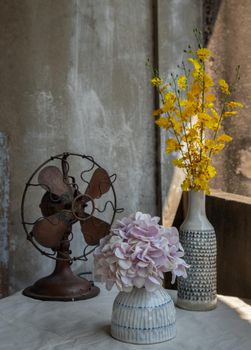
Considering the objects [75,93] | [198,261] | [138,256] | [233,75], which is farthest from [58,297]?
[233,75]

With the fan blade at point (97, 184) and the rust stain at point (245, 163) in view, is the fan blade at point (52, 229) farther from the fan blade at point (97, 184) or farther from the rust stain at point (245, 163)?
the rust stain at point (245, 163)

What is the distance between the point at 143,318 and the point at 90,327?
0.31 meters

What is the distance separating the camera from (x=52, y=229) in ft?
8.27

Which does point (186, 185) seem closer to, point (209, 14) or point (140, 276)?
point (140, 276)

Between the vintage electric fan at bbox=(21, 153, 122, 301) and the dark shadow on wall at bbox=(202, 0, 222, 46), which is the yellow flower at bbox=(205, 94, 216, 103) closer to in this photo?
the vintage electric fan at bbox=(21, 153, 122, 301)

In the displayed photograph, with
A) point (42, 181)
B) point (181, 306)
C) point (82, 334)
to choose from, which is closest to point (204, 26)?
point (42, 181)

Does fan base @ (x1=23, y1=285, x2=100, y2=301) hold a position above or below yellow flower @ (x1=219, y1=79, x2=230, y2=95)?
below

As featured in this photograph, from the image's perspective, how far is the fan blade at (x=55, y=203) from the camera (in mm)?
2561

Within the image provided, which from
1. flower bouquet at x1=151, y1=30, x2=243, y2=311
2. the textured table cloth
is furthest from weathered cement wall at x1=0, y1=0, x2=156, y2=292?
flower bouquet at x1=151, y1=30, x2=243, y2=311

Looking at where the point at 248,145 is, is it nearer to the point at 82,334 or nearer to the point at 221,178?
the point at 221,178

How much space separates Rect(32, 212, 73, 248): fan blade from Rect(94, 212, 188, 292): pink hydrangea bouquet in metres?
0.67

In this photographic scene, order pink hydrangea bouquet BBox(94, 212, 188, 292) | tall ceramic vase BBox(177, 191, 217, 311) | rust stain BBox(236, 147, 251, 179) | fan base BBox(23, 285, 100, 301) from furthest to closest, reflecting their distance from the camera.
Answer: rust stain BBox(236, 147, 251, 179) < fan base BBox(23, 285, 100, 301) < tall ceramic vase BBox(177, 191, 217, 311) < pink hydrangea bouquet BBox(94, 212, 188, 292)

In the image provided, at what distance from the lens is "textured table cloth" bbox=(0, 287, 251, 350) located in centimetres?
182

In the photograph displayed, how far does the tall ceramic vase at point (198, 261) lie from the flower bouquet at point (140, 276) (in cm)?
30
